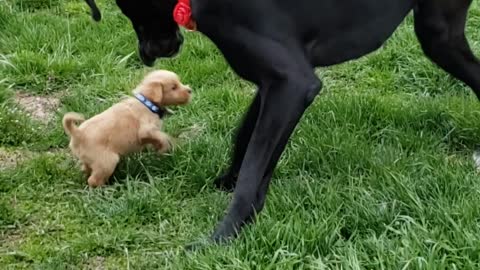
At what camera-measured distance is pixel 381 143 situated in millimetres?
4734

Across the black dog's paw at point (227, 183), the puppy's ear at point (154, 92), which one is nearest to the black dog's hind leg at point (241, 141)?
the black dog's paw at point (227, 183)

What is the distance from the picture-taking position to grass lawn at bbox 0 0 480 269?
11.9ft

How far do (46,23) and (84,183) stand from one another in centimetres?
218

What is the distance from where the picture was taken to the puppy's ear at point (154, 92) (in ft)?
15.5

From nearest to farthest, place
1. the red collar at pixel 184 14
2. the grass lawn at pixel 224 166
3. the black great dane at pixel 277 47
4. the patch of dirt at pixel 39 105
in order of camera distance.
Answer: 1. the grass lawn at pixel 224 166
2. the black great dane at pixel 277 47
3. the red collar at pixel 184 14
4. the patch of dirt at pixel 39 105

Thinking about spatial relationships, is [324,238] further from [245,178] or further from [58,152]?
[58,152]

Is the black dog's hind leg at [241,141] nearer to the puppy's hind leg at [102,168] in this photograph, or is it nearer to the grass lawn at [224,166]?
the grass lawn at [224,166]

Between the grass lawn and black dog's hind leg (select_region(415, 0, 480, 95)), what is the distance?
33cm

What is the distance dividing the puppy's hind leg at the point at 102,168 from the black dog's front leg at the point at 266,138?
2.97 ft

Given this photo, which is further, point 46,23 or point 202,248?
point 46,23

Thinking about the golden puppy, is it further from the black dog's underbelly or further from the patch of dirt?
the black dog's underbelly

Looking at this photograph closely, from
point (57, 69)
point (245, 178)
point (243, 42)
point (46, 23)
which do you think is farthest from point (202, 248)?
point (46, 23)

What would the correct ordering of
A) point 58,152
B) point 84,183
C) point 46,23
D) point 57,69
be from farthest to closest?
point 46,23, point 57,69, point 58,152, point 84,183

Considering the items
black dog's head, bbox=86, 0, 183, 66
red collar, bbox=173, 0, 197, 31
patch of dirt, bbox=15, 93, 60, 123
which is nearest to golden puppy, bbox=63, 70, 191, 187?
black dog's head, bbox=86, 0, 183, 66
